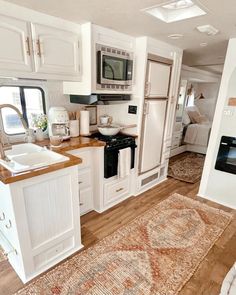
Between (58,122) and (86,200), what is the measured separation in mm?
1052

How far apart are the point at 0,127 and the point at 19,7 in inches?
45.6

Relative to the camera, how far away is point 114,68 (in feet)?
7.64

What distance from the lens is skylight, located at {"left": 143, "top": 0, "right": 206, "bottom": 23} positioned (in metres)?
1.62

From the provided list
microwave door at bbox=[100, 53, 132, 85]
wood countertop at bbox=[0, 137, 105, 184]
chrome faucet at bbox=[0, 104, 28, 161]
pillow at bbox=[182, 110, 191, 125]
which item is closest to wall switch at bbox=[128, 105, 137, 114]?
microwave door at bbox=[100, 53, 132, 85]

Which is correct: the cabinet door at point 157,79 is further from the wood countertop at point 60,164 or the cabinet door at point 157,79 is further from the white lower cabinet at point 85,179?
the white lower cabinet at point 85,179

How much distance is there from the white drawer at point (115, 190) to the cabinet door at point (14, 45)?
166 cm

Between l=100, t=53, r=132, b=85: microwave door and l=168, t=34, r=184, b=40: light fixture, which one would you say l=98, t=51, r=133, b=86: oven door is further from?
l=168, t=34, r=184, b=40: light fixture

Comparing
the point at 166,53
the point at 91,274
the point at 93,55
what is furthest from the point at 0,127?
the point at 166,53

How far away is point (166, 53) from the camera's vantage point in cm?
Answer: 278

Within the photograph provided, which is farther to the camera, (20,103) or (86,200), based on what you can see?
(86,200)

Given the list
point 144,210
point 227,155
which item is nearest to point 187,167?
point 227,155

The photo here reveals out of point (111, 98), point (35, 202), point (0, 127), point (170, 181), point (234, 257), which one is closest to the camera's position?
point (35, 202)

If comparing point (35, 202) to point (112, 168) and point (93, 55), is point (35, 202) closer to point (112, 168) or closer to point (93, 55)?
point (112, 168)

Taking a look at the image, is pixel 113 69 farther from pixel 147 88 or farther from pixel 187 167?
pixel 187 167
